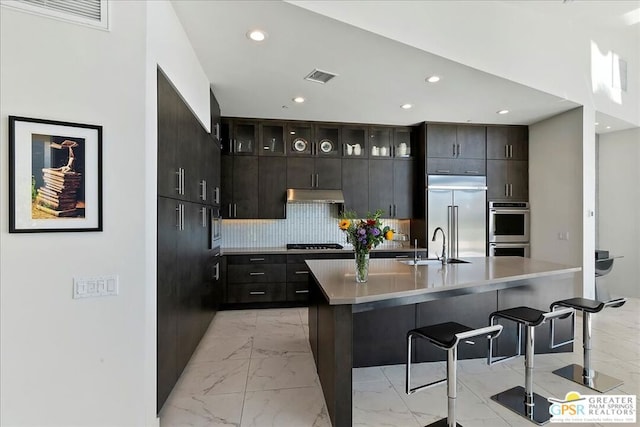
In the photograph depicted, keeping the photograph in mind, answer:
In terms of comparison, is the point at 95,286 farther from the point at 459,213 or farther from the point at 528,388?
the point at 459,213

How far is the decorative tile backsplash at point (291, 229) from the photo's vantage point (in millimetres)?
5250

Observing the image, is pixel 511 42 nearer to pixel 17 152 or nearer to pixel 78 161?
pixel 78 161

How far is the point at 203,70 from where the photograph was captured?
128 inches

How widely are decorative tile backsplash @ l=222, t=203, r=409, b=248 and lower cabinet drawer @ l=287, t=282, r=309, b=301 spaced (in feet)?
2.72

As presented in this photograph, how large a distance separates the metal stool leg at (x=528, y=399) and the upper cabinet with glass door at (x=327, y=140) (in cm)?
369

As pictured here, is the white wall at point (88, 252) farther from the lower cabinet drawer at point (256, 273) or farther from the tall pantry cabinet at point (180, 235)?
the lower cabinet drawer at point (256, 273)

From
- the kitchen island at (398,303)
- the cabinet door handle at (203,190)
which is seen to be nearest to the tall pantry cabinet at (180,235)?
the cabinet door handle at (203,190)

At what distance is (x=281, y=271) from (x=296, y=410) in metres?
2.58

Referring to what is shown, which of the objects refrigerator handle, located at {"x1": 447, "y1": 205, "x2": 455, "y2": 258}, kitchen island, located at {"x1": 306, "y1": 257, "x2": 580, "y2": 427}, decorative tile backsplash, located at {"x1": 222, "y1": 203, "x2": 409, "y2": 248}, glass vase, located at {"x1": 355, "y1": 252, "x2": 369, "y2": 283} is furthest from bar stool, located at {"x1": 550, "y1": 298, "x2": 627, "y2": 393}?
decorative tile backsplash, located at {"x1": 222, "y1": 203, "x2": 409, "y2": 248}

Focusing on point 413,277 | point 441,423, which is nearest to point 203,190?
point 413,277

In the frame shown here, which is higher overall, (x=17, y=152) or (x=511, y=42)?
(x=511, y=42)

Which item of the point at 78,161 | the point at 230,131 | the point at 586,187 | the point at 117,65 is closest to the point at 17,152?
the point at 78,161

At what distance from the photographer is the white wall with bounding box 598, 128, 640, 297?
5.38 metres

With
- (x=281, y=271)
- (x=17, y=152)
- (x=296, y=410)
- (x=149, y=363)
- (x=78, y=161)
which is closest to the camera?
(x=17, y=152)
